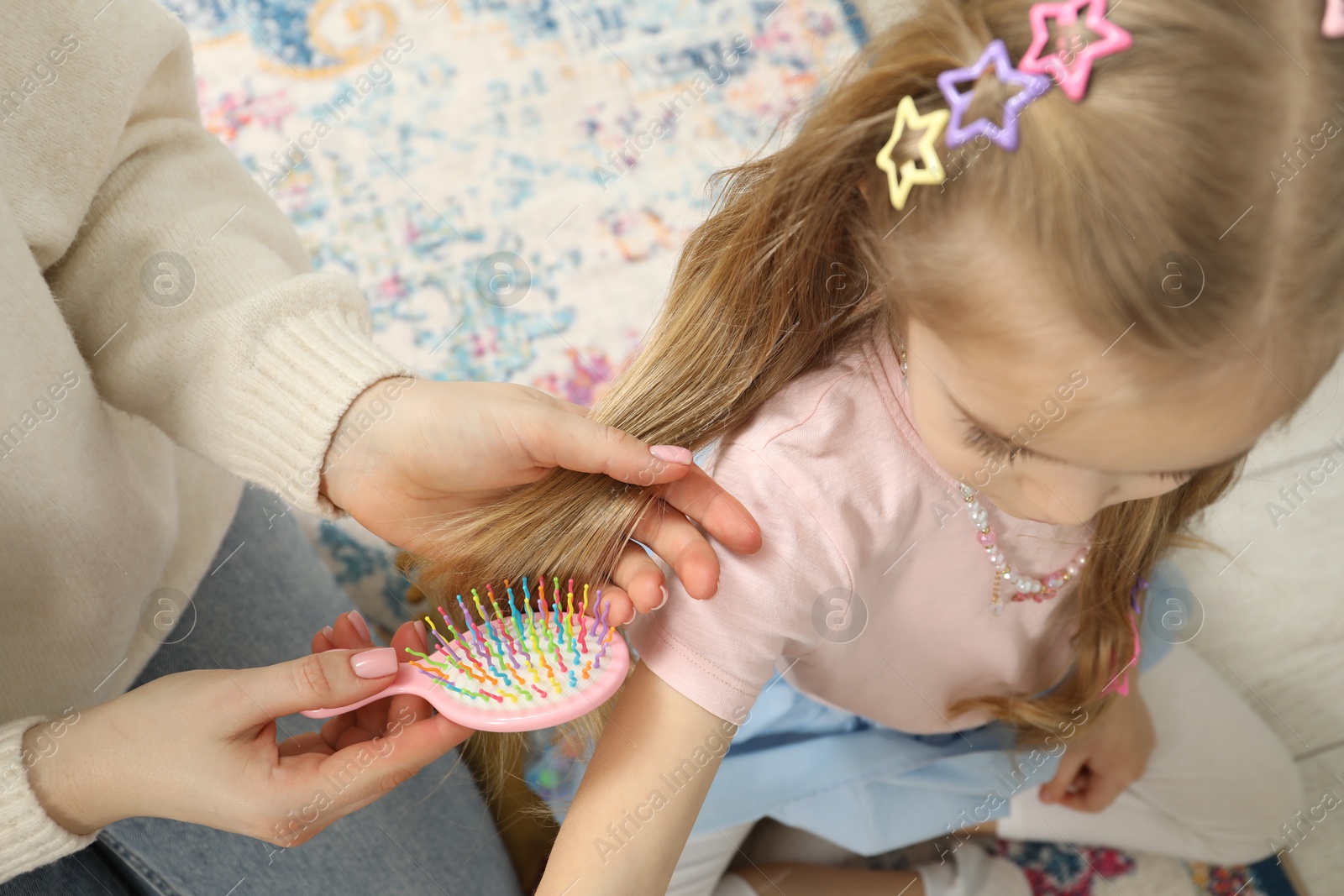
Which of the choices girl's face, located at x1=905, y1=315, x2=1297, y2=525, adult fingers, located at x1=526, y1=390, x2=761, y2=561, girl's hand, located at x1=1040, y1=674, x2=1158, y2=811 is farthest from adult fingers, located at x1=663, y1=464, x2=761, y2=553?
girl's hand, located at x1=1040, y1=674, x2=1158, y2=811

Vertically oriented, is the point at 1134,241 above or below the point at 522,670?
above

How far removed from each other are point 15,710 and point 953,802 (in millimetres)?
753

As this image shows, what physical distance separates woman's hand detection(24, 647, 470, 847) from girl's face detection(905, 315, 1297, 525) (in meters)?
0.35

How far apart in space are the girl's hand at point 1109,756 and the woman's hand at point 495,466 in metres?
0.52

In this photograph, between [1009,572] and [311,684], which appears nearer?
[311,684]

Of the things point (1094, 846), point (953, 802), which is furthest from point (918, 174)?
point (1094, 846)

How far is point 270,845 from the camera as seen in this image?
0.72 meters

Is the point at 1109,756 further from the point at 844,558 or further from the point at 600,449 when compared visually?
the point at 600,449

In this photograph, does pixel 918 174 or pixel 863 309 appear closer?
pixel 918 174

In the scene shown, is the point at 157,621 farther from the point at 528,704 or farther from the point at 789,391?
the point at 789,391

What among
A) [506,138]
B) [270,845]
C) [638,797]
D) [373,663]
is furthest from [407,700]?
[506,138]

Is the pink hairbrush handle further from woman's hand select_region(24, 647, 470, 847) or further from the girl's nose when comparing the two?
the girl's nose

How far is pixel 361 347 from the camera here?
63 centimetres

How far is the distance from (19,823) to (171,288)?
1.17 feet
